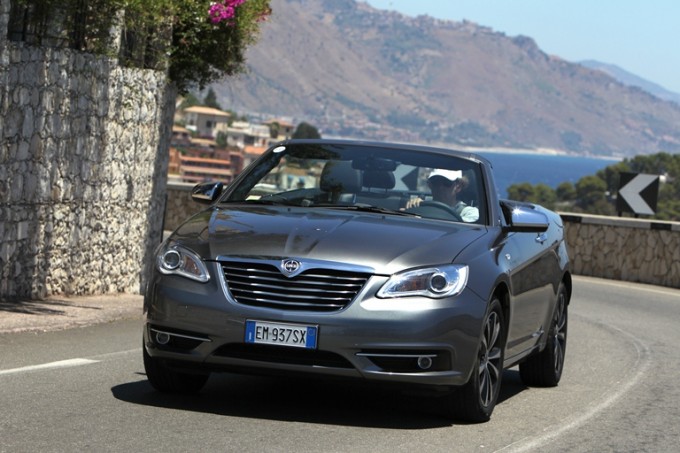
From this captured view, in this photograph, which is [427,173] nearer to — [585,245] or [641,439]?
[641,439]

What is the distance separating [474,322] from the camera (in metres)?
7.61

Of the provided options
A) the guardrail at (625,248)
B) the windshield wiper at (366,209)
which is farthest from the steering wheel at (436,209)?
the guardrail at (625,248)

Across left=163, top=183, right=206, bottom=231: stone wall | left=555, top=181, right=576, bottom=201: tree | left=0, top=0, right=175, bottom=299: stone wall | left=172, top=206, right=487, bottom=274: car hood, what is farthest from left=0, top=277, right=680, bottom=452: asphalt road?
left=555, top=181, right=576, bottom=201: tree

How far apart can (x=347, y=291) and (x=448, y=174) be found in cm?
189

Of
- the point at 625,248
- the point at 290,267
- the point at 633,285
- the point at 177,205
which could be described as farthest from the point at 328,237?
the point at 177,205

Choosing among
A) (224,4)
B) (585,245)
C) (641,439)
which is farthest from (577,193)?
(641,439)

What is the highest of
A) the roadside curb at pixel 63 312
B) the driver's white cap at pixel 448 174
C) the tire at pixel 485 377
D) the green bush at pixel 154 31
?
the green bush at pixel 154 31

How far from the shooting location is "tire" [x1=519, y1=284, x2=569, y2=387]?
33.8 ft

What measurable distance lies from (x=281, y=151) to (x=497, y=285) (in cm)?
198

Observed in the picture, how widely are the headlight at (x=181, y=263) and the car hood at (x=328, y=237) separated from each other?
54 millimetres

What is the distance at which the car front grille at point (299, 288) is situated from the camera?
24.0 ft

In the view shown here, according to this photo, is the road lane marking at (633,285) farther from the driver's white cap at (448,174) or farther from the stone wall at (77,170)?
the driver's white cap at (448,174)

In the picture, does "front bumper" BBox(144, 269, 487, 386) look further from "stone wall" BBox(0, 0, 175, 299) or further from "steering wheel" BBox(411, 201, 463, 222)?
"stone wall" BBox(0, 0, 175, 299)

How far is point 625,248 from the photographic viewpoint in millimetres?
27734
